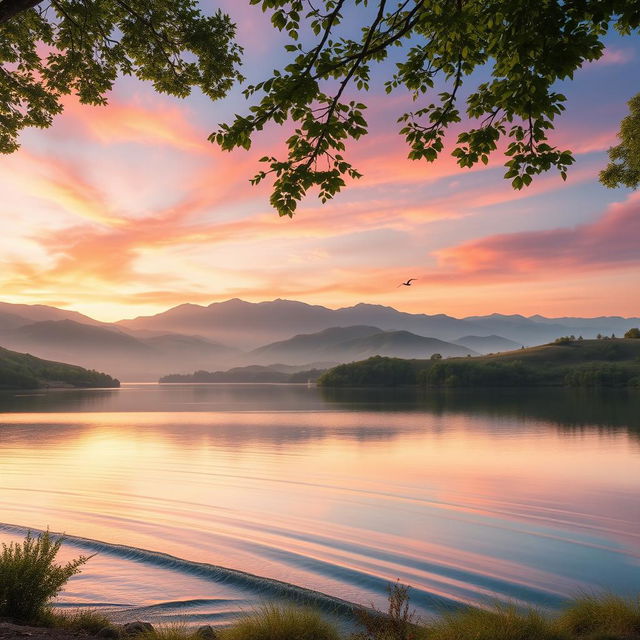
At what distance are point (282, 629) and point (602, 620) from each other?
7100 millimetres

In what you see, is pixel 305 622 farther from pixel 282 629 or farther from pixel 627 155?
pixel 627 155

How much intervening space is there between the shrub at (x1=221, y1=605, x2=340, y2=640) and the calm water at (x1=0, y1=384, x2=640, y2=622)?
314cm

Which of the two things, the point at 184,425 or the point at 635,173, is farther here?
the point at 184,425

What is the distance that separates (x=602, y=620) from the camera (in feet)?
38.3

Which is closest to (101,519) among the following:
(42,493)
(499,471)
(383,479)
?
(42,493)

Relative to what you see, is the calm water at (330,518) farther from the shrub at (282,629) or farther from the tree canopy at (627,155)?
the tree canopy at (627,155)

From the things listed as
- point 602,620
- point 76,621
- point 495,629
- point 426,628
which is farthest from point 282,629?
point 602,620

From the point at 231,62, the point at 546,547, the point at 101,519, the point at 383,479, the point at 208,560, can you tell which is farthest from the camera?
the point at 383,479

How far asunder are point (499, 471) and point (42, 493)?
29193mm

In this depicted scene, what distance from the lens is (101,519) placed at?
2369cm

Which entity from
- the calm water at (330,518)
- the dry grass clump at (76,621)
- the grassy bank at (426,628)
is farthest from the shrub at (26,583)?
the calm water at (330,518)

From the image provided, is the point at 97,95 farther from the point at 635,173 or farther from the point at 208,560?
the point at 635,173

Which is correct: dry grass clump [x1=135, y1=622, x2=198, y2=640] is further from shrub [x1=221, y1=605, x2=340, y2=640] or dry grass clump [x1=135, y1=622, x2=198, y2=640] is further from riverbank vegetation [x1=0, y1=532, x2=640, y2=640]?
shrub [x1=221, y1=605, x2=340, y2=640]

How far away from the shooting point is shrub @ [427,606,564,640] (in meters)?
10.4
